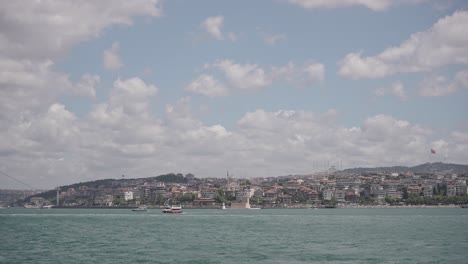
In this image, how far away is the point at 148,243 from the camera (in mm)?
42688

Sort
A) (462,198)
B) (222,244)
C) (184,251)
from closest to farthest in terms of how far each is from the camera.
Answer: (184,251) → (222,244) → (462,198)

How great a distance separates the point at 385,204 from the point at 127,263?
168 meters

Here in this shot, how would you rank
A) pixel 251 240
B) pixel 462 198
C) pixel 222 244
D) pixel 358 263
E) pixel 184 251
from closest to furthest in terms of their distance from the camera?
pixel 358 263
pixel 184 251
pixel 222 244
pixel 251 240
pixel 462 198

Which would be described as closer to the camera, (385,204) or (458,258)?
(458,258)

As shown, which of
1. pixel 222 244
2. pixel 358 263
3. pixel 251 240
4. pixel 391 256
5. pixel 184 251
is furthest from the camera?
pixel 251 240

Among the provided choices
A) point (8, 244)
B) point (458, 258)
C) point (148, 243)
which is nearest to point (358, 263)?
point (458, 258)

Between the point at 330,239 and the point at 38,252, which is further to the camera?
the point at 330,239

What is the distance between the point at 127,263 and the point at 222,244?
11.4m

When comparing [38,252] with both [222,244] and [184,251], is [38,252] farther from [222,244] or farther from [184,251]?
[222,244]

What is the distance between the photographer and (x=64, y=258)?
3288cm

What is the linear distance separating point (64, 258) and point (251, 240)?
15703mm

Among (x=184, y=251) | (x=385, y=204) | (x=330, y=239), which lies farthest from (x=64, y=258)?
(x=385, y=204)

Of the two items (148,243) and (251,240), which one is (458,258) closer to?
(251,240)

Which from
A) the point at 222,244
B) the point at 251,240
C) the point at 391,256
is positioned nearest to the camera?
the point at 391,256
